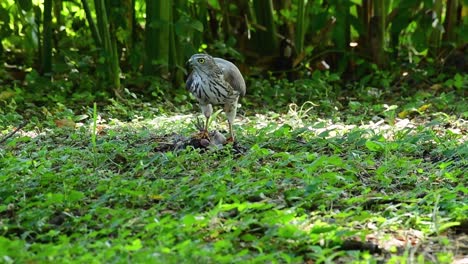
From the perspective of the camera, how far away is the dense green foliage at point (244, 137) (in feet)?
13.5

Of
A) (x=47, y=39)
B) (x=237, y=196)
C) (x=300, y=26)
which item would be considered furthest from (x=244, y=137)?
(x=300, y=26)

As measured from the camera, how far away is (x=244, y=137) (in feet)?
22.7

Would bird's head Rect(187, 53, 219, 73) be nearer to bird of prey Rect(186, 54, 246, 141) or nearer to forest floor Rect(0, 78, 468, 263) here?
bird of prey Rect(186, 54, 246, 141)

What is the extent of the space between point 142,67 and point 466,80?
3.64 meters

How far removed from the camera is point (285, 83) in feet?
34.0

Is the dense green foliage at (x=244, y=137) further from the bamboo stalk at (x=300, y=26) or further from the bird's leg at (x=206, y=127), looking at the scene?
the bird's leg at (x=206, y=127)

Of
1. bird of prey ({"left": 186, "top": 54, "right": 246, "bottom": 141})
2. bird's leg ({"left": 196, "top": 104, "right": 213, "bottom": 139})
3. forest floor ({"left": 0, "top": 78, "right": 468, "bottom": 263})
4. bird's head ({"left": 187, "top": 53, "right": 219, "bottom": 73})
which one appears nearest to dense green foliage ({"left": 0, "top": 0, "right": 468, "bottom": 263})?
forest floor ({"left": 0, "top": 78, "right": 468, "bottom": 263})

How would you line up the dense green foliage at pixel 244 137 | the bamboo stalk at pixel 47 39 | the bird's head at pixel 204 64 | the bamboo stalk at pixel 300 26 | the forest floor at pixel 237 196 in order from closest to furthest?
1. the forest floor at pixel 237 196
2. the dense green foliage at pixel 244 137
3. the bird's head at pixel 204 64
4. the bamboo stalk at pixel 47 39
5. the bamboo stalk at pixel 300 26

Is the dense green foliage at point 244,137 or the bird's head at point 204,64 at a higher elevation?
the bird's head at point 204,64

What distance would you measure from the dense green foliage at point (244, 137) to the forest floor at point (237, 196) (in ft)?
0.04

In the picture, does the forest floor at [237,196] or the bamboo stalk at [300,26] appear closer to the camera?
the forest floor at [237,196]

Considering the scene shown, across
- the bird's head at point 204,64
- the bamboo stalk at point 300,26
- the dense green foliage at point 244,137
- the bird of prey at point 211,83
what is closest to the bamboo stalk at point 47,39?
the dense green foliage at point 244,137

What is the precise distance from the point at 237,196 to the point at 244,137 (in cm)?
221

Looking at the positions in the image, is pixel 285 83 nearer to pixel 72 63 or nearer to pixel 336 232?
pixel 72 63
